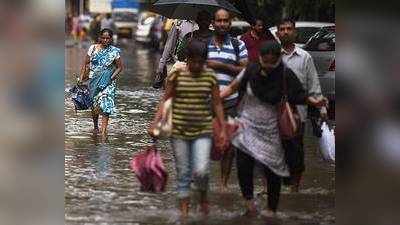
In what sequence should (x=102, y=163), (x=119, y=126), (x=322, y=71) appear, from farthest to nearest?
(x=119, y=126), (x=322, y=71), (x=102, y=163)

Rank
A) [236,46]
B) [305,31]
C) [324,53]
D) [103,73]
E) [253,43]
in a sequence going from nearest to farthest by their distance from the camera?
[236,46], [253,43], [103,73], [324,53], [305,31]

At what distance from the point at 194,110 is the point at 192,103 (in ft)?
0.18

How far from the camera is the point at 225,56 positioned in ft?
23.9

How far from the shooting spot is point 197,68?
6578mm

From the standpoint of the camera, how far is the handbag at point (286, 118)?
6.79 metres

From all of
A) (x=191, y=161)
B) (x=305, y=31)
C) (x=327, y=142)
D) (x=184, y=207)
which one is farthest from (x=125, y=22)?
(x=191, y=161)

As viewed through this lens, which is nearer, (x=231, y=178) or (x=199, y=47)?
(x=199, y=47)

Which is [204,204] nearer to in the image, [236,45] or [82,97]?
[236,45]

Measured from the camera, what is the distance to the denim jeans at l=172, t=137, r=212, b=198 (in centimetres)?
664

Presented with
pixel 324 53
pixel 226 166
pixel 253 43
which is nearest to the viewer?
pixel 226 166
